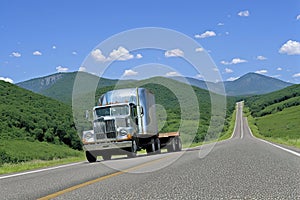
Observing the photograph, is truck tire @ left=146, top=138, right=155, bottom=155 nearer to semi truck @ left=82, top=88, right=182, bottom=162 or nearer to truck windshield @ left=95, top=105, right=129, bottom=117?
semi truck @ left=82, top=88, right=182, bottom=162

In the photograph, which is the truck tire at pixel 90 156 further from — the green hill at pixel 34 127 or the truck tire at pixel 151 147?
the green hill at pixel 34 127

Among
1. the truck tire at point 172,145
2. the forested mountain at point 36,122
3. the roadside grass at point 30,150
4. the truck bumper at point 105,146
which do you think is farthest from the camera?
the forested mountain at point 36,122

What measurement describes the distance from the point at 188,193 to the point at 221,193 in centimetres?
46

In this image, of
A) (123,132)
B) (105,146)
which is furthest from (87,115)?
(123,132)

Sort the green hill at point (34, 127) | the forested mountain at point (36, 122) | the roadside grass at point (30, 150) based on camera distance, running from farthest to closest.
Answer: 1. the forested mountain at point (36, 122)
2. the green hill at point (34, 127)
3. the roadside grass at point (30, 150)

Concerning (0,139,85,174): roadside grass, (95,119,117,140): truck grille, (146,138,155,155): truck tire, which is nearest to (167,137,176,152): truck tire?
(146,138,155,155): truck tire

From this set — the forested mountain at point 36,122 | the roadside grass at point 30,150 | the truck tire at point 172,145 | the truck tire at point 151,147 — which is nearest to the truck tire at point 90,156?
the truck tire at point 151,147

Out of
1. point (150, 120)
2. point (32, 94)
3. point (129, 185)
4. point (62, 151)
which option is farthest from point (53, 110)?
point (129, 185)

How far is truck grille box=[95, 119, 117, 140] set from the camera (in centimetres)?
1734

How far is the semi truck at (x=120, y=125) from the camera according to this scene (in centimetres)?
1727

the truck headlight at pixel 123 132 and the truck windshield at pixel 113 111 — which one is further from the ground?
the truck windshield at pixel 113 111

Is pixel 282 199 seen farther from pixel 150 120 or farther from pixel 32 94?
pixel 32 94

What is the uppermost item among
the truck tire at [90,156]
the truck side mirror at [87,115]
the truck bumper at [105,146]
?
the truck side mirror at [87,115]

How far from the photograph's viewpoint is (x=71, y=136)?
75500 mm
